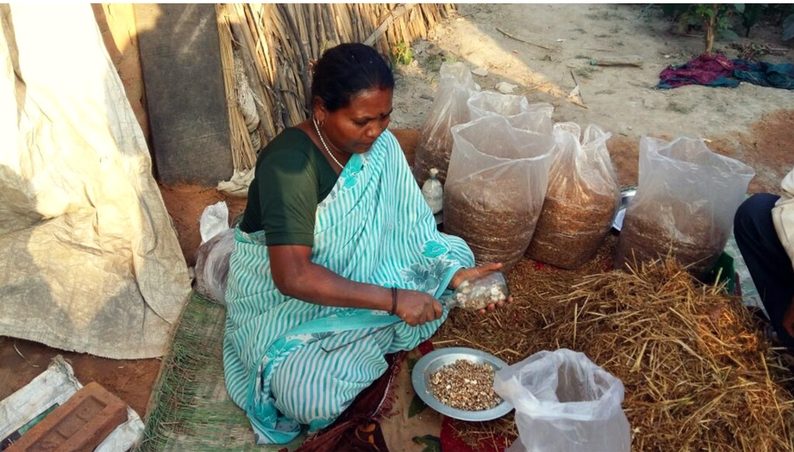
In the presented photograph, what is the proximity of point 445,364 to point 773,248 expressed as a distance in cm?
139

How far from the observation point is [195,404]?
91.7 inches

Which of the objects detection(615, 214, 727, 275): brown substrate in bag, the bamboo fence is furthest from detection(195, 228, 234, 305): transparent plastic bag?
detection(615, 214, 727, 275): brown substrate in bag

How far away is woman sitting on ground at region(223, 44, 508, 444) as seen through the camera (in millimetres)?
1938

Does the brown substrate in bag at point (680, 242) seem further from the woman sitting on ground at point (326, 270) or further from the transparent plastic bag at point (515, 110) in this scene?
the woman sitting on ground at point (326, 270)

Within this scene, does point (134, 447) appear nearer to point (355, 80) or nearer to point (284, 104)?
point (355, 80)

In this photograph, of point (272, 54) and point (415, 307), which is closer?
point (415, 307)

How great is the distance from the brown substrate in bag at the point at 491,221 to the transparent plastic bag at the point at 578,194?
5.0 inches

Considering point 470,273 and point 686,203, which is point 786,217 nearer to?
point 686,203

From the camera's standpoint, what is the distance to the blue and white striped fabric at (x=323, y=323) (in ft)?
6.95

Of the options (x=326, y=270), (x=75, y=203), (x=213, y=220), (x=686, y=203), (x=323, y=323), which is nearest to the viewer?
(x=326, y=270)

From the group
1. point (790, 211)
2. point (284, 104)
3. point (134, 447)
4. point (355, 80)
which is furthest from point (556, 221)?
point (134, 447)

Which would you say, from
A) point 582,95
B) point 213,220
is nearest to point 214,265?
point 213,220

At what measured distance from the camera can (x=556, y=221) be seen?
296 centimetres

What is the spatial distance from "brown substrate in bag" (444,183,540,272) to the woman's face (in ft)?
3.03
